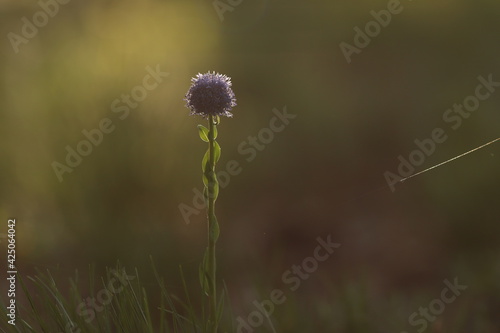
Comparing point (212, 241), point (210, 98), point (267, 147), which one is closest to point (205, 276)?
Result: point (212, 241)

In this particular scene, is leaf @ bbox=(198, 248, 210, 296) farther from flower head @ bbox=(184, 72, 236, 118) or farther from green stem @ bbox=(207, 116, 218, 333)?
flower head @ bbox=(184, 72, 236, 118)

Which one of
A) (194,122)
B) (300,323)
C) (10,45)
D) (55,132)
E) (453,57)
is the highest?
(10,45)

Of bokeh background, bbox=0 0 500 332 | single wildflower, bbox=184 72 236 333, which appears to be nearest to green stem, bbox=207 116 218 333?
single wildflower, bbox=184 72 236 333

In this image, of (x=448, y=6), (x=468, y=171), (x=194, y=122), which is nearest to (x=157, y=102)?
(x=194, y=122)

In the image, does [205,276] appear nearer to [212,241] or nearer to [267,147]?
[212,241]

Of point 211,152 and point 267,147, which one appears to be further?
point 267,147

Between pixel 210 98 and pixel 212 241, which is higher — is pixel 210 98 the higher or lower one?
the higher one

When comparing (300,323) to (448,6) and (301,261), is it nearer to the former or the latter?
(301,261)
